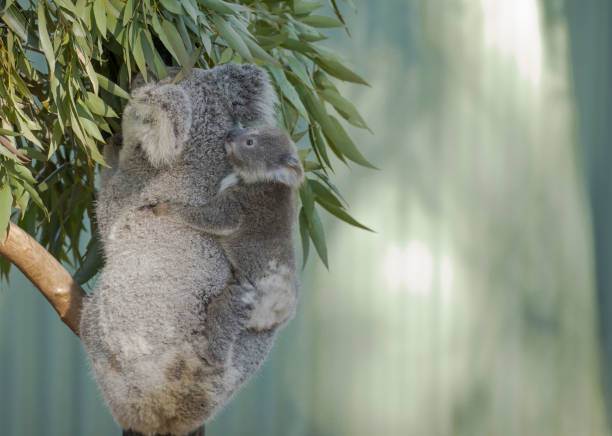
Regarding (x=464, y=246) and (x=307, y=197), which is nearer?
(x=307, y=197)

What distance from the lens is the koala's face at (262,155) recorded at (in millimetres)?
1037

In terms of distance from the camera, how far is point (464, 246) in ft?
11.3

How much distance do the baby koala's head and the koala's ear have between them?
0.20ft

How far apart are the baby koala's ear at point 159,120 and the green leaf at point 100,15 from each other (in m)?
0.10

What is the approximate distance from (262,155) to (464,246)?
256 cm

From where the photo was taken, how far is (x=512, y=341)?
3518 millimetres

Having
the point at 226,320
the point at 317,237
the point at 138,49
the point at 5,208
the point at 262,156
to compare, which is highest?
the point at 138,49

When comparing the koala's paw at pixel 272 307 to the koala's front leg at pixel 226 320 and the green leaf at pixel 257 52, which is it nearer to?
the koala's front leg at pixel 226 320

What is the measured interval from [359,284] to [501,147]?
938 millimetres

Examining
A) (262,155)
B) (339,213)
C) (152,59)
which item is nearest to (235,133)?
(262,155)

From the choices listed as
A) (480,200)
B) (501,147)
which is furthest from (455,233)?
(501,147)

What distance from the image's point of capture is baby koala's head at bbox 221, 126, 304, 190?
1037mm

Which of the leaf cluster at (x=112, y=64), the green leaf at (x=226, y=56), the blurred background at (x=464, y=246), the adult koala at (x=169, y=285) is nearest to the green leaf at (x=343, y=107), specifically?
the leaf cluster at (x=112, y=64)

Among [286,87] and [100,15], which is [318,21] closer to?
[286,87]
